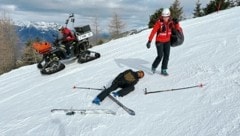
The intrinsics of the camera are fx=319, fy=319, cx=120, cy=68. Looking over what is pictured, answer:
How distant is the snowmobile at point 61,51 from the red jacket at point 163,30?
5.76 m

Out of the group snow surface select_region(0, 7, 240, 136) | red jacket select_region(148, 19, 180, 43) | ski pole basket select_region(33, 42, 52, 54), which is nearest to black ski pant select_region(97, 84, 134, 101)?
snow surface select_region(0, 7, 240, 136)

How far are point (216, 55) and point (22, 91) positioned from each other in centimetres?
668

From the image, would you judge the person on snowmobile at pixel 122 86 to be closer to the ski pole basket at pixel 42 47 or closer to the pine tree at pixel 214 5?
the ski pole basket at pixel 42 47

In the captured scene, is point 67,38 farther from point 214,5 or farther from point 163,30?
point 214,5

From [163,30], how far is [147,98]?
2043 millimetres

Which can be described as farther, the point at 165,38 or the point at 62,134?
the point at 165,38

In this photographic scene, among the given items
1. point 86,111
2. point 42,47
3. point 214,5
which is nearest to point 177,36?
point 86,111

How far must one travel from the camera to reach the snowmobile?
42.5ft

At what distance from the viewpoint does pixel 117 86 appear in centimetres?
779

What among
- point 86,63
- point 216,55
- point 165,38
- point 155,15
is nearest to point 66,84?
point 86,63

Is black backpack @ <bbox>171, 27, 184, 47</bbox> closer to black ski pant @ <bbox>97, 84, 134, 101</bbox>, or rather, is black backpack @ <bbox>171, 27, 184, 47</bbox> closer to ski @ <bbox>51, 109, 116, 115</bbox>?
black ski pant @ <bbox>97, 84, 134, 101</bbox>

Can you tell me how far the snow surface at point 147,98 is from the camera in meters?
5.82

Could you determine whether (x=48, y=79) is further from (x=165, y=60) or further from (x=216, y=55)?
(x=216, y=55)

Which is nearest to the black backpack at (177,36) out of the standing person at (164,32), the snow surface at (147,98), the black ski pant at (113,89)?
the standing person at (164,32)
